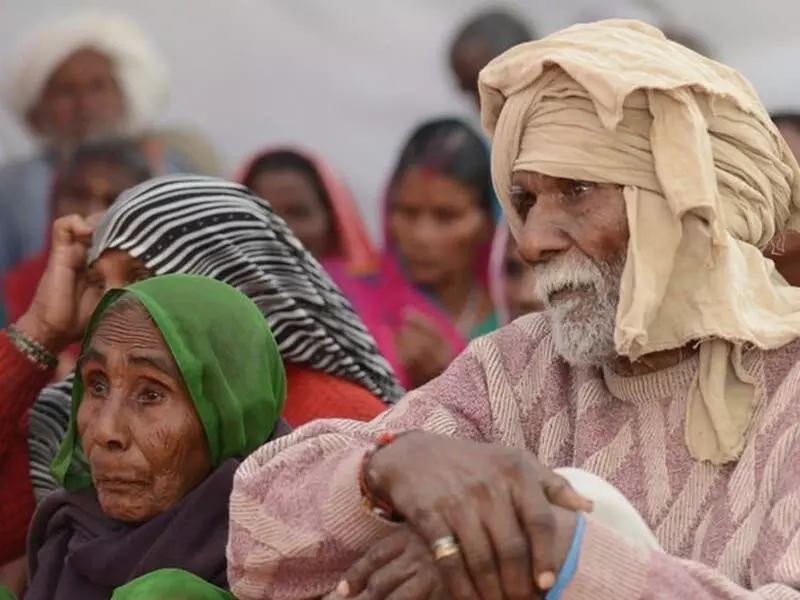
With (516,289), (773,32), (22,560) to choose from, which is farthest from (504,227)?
(22,560)

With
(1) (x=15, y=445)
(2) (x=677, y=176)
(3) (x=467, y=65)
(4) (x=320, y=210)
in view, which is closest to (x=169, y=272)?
(1) (x=15, y=445)

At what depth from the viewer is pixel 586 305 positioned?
3.63 meters

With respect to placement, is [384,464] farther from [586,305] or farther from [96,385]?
[96,385]

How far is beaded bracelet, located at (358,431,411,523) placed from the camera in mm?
3234

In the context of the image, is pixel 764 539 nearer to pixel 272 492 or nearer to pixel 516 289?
pixel 272 492

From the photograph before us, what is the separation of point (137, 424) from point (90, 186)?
305 centimetres

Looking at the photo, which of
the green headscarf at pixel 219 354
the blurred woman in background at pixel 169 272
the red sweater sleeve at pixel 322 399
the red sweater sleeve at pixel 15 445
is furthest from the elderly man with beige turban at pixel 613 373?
the red sweater sleeve at pixel 15 445

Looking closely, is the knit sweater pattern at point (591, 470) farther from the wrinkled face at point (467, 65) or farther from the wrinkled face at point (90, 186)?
the wrinkled face at point (467, 65)

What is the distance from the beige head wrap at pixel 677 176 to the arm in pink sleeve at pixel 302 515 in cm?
48

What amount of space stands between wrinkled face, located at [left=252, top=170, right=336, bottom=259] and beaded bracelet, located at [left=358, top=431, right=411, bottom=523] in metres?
3.80

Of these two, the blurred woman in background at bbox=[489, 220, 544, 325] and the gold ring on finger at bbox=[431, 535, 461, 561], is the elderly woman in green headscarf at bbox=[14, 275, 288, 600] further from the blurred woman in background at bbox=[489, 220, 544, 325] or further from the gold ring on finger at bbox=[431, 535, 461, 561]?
the blurred woman in background at bbox=[489, 220, 544, 325]

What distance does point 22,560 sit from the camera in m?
4.75

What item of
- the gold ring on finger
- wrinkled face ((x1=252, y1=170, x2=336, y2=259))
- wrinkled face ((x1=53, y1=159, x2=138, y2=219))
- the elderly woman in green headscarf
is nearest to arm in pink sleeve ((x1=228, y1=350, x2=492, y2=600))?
the gold ring on finger

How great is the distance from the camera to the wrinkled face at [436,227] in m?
6.95
